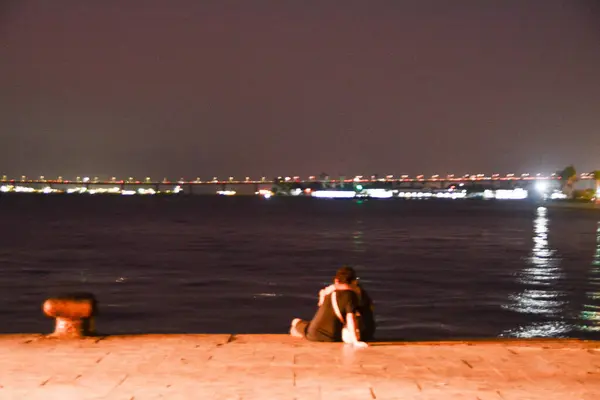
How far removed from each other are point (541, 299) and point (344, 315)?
719 inches

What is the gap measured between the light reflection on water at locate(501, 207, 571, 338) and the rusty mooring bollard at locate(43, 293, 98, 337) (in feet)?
38.9

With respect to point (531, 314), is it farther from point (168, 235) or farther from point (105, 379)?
point (168, 235)

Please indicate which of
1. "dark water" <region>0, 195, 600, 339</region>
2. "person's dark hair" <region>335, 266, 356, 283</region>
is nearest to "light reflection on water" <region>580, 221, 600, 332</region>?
"dark water" <region>0, 195, 600, 339</region>

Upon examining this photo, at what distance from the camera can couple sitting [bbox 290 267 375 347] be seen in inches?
405

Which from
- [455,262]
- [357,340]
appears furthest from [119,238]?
[357,340]

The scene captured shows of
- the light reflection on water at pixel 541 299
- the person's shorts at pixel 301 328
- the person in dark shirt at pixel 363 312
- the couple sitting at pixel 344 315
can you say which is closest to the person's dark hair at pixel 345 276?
the couple sitting at pixel 344 315

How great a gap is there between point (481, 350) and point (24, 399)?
5171 mm

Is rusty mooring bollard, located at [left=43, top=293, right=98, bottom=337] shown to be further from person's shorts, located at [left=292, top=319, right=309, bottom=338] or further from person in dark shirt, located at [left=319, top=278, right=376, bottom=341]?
person in dark shirt, located at [left=319, top=278, right=376, bottom=341]

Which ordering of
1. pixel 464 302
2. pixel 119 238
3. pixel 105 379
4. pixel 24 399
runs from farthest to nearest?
1. pixel 119 238
2. pixel 464 302
3. pixel 105 379
4. pixel 24 399

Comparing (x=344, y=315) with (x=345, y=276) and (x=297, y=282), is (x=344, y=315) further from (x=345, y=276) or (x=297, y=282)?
(x=297, y=282)

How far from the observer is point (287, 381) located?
334 inches

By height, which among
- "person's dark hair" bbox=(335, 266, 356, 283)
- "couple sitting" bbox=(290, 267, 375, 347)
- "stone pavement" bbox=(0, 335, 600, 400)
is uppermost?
"person's dark hair" bbox=(335, 266, 356, 283)

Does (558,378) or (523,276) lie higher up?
(558,378)

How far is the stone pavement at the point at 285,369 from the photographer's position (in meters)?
8.05
